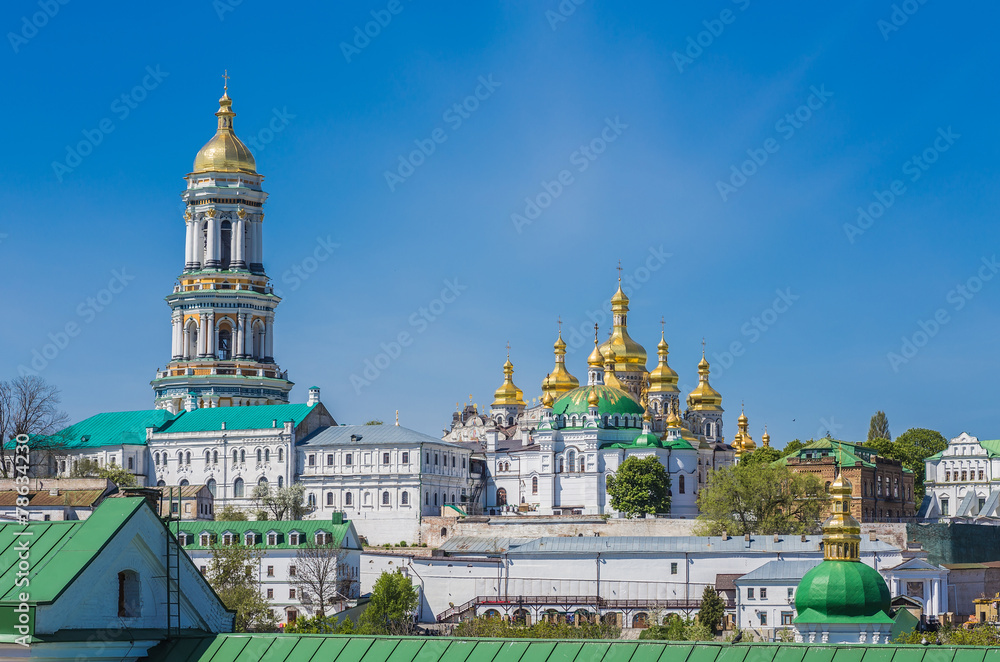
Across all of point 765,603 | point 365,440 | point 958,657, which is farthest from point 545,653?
point 365,440

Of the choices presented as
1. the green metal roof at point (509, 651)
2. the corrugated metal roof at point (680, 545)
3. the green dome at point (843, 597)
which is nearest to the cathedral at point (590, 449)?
the corrugated metal roof at point (680, 545)

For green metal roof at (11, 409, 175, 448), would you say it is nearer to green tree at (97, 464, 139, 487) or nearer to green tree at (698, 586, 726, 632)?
green tree at (97, 464, 139, 487)

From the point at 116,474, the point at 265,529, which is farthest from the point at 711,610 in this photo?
the point at 116,474

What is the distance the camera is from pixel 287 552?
74.6 meters

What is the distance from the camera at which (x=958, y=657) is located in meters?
14.0

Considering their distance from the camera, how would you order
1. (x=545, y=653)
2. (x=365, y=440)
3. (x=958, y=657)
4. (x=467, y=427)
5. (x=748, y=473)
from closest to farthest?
(x=958, y=657) → (x=545, y=653) → (x=748, y=473) → (x=365, y=440) → (x=467, y=427)

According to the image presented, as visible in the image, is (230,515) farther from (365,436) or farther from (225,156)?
(225,156)

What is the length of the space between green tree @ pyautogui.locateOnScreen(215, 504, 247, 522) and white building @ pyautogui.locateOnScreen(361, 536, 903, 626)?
12970 millimetres

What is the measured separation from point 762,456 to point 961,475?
75.0 feet

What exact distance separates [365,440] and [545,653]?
79241 mm

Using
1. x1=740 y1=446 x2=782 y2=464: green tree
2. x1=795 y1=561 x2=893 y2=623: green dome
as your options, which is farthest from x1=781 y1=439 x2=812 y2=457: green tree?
x1=795 y1=561 x2=893 y2=623: green dome

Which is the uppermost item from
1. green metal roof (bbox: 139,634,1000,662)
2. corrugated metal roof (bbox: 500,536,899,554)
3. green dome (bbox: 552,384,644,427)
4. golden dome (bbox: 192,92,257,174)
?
golden dome (bbox: 192,92,257,174)

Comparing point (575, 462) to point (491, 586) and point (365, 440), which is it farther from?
point (491, 586)

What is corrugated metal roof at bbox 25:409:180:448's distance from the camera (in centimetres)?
9831
